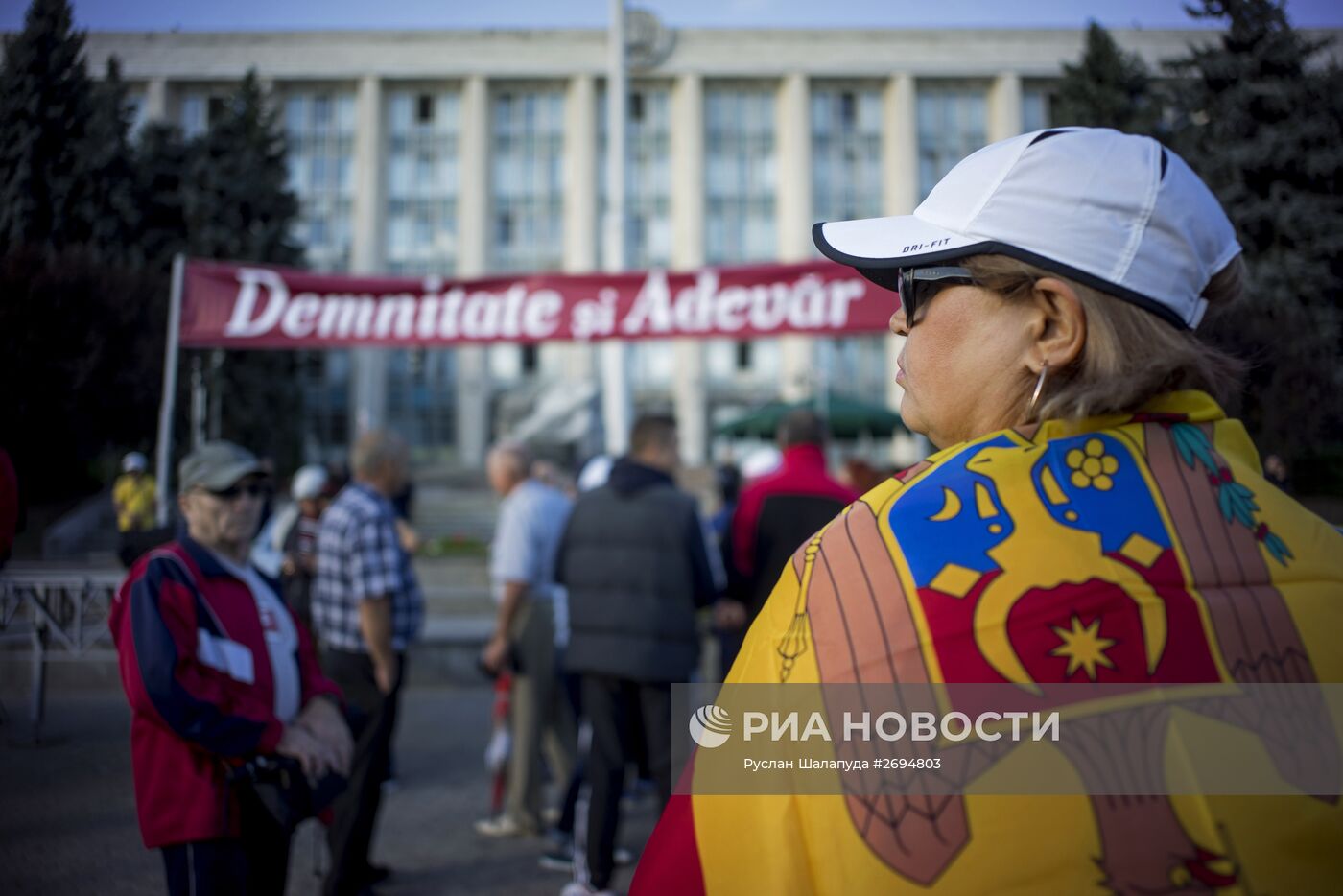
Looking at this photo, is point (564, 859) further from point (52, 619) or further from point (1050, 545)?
point (1050, 545)

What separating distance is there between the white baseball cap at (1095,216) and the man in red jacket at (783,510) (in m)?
3.69

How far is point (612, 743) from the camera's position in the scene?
411cm

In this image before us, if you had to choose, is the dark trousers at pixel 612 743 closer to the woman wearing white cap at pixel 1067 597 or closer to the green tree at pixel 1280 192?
the green tree at pixel 1280 192

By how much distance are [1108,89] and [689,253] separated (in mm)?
42501

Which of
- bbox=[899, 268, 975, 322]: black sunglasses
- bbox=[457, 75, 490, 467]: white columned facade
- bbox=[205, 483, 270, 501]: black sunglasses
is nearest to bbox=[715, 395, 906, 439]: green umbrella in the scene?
bbox=[205, 483, 270, 501]: black sunglasses

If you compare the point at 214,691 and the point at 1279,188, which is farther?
the point at 214,691

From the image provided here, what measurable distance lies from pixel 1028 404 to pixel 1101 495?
0.16 metres

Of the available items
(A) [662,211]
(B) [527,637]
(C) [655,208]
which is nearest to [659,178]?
(C) [655,208]

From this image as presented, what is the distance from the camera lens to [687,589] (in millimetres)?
4195

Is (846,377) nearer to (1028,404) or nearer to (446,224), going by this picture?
(446,224)

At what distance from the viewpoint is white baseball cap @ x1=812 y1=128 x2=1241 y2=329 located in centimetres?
99

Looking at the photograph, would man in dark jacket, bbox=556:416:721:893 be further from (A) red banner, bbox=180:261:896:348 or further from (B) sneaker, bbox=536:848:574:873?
(A) red banner, bbox=180:261:896:348

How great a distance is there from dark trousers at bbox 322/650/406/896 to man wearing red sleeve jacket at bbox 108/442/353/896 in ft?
3.56

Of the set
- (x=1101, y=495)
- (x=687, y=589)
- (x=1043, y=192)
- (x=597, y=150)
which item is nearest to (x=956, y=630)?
(x=1101, y=495)
